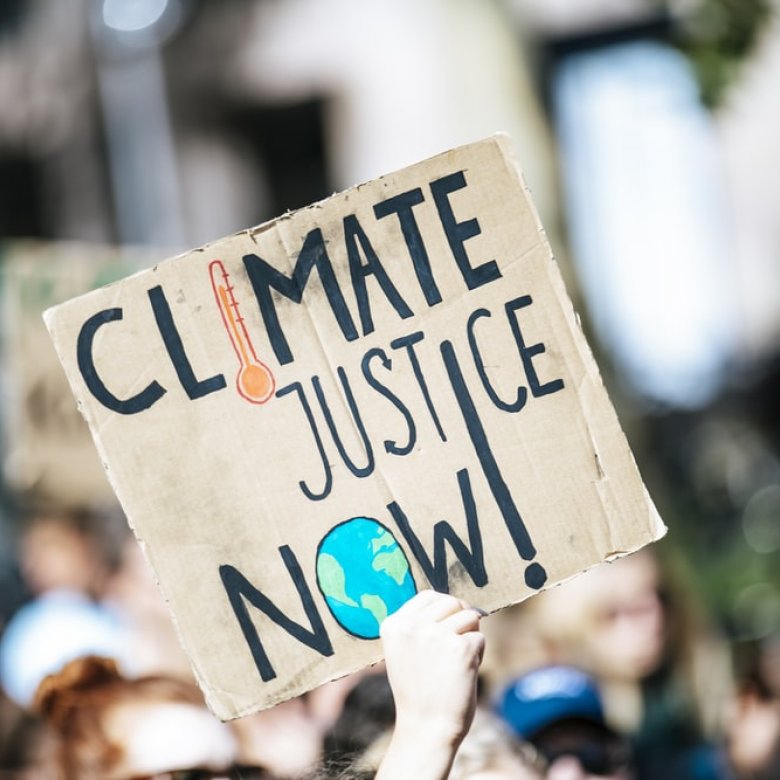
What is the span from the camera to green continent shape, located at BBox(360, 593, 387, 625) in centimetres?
209

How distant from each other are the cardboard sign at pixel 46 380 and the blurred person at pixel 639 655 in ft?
5.13

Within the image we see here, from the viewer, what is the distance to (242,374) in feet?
6.97

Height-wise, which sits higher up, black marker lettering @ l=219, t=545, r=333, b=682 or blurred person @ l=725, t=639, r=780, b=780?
black marker lettering @ l=219, t=545, r=333, b=682

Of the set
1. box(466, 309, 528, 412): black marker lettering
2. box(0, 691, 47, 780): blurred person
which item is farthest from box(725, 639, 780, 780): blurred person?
box(466, 309, 528, 412): black marker lettering

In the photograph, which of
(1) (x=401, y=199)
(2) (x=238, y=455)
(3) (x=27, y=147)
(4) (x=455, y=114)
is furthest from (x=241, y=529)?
(3) (x=27, y=147)

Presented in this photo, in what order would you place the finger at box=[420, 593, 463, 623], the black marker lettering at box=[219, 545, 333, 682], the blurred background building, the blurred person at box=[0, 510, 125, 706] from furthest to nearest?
the blurred background building → the blurred person at box=[0, 510, 125, 706] → the black marker lettering at box=[219, 545, 333, 682] → the finger at box=[420, 593, 463, 623]

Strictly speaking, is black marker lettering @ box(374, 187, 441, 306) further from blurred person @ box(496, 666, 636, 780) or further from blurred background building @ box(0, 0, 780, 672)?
blurred background building @ box(0, 0, 780, 672)

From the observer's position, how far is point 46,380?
457 centimetres

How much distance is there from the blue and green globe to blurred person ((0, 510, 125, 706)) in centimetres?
124

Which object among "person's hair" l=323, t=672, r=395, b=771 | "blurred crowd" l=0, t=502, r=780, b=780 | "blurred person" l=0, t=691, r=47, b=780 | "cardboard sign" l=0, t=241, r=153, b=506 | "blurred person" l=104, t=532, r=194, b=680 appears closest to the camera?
"person's hair" l=323, t=672, r=395, b=771

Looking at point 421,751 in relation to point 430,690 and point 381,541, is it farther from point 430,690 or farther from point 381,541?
point 381,541

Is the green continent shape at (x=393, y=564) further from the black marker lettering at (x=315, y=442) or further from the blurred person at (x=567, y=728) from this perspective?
the blurred person at (x=567, y=728)

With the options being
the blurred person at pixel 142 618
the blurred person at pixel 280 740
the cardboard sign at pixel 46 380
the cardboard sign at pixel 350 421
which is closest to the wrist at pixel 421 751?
the cardboard sign at pixel 350 421

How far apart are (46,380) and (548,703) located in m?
2.19
